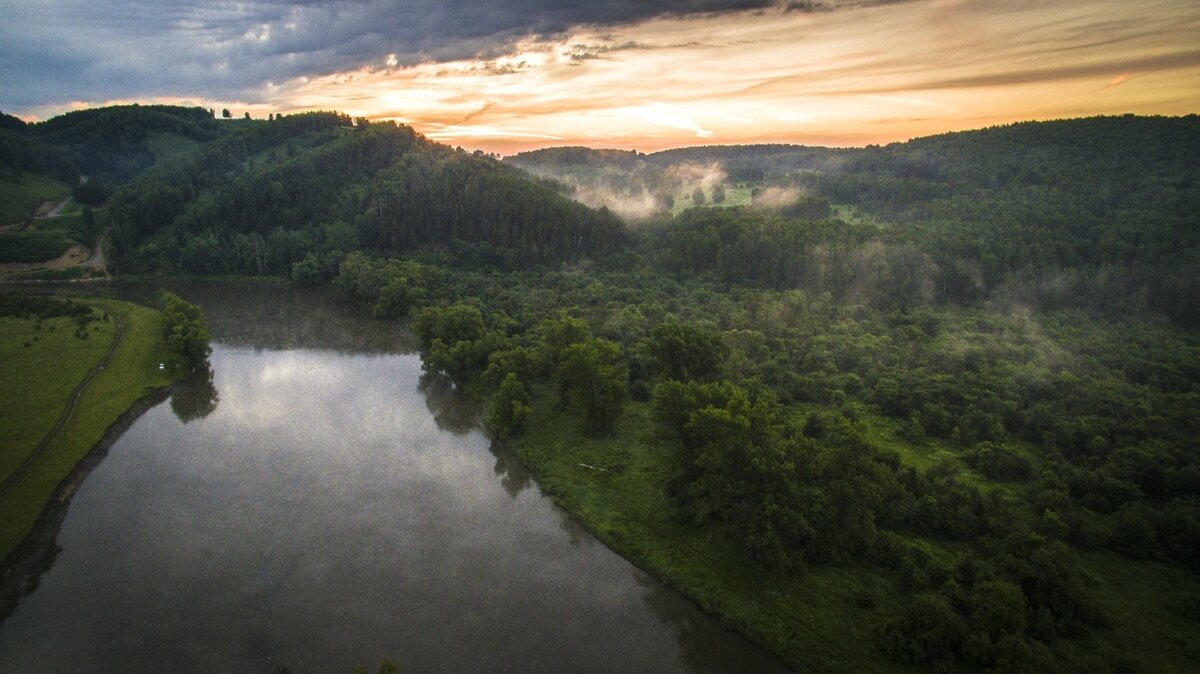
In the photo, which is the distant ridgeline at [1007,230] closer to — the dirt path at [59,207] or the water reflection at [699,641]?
the water reflection at [699,641]

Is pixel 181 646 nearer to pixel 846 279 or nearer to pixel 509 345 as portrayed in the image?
pixel 509 345

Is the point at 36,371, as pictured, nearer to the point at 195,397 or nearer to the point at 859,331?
the point at 195,397

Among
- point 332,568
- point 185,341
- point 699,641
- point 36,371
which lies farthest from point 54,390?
point 699,641

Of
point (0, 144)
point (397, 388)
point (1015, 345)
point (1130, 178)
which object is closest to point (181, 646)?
point (397, 388)

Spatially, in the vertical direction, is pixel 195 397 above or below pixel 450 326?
below

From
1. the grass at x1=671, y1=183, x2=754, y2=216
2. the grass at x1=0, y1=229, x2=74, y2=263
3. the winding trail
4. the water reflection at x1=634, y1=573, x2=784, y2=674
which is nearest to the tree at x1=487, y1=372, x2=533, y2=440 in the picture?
the water reflection at x1=634, y1=573, x2=784, y2=674
